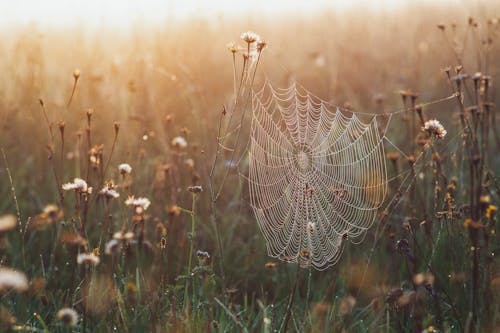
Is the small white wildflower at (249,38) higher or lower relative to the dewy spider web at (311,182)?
higher

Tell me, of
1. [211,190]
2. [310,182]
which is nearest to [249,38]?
[211,190]

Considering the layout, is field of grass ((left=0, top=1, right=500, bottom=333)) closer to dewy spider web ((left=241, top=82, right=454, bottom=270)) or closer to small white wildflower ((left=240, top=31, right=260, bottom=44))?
dewy spider web ((left=241, top=82, right=454, bottom=270))

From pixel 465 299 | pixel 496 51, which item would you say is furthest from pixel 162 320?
pixel 496 51

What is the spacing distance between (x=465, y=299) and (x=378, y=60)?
15.0ft

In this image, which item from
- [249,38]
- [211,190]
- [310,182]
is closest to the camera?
[211,190]

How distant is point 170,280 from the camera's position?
3.33 m

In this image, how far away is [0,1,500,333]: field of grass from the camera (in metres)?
2.49

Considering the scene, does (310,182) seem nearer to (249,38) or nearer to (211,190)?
(249,38)

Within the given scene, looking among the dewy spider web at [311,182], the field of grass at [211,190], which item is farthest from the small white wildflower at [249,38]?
the dewy spider web at [311,182]

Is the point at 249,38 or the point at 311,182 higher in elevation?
the point at 249,38

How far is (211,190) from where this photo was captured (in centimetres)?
231

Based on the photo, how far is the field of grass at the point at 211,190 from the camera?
249cm

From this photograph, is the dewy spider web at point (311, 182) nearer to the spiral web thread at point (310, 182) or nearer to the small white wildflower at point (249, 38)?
the spiral web thread at point (310, 182)

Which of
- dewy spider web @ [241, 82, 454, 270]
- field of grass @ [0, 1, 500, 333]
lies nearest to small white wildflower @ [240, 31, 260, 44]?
field of grass @ [0, 1, 500, 333]
